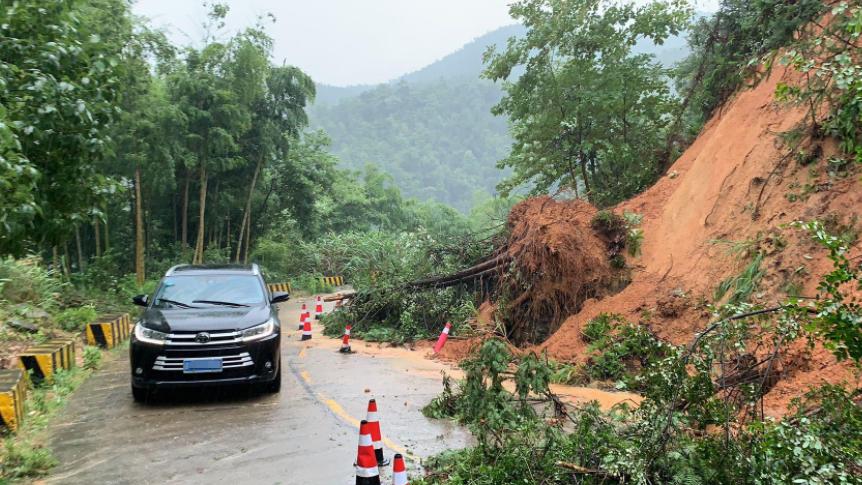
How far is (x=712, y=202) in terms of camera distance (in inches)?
415

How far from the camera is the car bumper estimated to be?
7.06 metres

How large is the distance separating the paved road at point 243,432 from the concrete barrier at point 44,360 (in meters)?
0.52

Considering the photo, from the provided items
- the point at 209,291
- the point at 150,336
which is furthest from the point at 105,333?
the point at 150,336

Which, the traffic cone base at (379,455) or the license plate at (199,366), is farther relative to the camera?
the license plate at (199,366)

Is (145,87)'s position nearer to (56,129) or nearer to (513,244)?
(513,244)

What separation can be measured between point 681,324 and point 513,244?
423 centimetres

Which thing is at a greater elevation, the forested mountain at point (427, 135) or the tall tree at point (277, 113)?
the forested mountain at point (427, 135)

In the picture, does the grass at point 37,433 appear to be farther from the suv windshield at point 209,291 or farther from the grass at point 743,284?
the grass at point 743,284

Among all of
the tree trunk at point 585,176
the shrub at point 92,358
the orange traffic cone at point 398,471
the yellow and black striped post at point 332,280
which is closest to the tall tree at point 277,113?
the yellow and black striped post at point 332,280

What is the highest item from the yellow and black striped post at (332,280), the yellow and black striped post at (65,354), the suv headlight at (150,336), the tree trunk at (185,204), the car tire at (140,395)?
the tree trunk at (185,204)

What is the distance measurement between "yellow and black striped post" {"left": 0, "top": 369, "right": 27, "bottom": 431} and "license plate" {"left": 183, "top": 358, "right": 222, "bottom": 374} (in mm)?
1681

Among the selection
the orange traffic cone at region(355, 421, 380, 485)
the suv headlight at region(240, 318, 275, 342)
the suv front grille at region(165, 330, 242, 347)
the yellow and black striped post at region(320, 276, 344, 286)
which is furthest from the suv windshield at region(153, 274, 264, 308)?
the yellow and black striped post at region(320, 276, 344, 286)

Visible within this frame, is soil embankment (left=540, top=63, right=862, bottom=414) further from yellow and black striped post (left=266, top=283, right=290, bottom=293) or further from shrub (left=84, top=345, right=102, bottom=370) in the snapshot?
yellow and black striped post (left=266, top=283, right=290, bottom=293)

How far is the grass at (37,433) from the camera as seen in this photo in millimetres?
5109
